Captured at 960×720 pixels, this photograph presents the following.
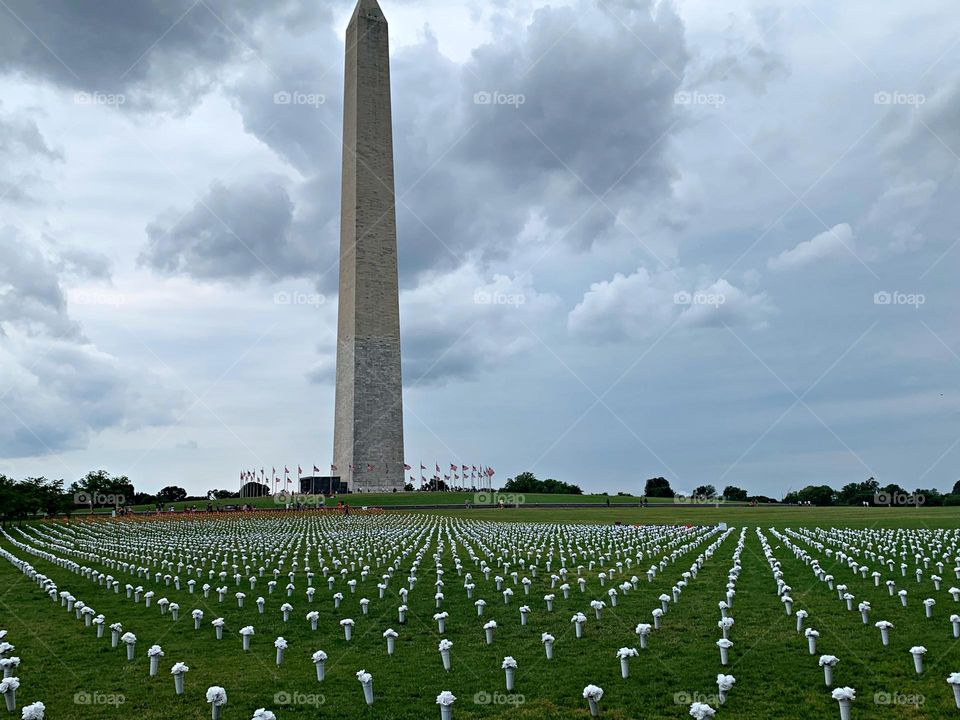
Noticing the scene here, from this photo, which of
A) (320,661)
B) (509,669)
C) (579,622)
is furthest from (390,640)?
(579,622)

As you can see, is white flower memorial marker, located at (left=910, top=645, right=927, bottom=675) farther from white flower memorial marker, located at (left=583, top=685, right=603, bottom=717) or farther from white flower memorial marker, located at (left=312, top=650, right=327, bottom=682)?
white flower memorial marker, located at (left=312, top=650, right=327, bottom=682)


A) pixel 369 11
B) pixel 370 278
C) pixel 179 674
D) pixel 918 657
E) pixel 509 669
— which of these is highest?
pixel 369 11

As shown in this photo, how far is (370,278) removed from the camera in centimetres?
7019

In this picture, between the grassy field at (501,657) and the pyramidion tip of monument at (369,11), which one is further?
the pyramidion tip of monument at (369,11)

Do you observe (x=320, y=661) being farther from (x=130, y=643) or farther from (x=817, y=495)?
A: (x=817, y=495)

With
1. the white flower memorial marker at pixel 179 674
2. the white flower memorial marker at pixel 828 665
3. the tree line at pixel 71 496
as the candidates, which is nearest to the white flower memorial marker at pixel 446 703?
the white flower memorial marker at pixel 179 674

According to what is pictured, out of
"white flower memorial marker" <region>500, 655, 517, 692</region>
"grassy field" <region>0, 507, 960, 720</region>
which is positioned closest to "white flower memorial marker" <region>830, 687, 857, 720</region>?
"grassy field" <region>0, 507, 960, 720</region>

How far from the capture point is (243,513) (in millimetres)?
52656

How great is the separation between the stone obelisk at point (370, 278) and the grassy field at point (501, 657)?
52.2 metres

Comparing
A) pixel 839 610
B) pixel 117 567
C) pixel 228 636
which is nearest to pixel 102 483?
pixel 117 567

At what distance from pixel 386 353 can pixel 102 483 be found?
38275 mm

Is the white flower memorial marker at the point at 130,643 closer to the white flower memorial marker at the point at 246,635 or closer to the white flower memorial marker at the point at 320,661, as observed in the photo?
the white flower memorial marker at the point at 246,635

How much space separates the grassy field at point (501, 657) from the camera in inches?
366

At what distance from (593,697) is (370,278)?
2507 inches
